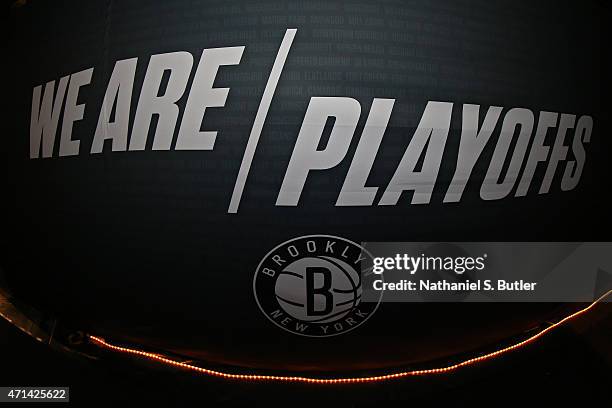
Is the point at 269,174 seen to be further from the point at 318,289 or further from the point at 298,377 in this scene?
the point at 298,377

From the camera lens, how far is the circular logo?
96 cm

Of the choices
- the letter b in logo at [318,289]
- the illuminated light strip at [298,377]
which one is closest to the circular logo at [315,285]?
the letter b in logo at [318,289]

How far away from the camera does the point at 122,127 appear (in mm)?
971

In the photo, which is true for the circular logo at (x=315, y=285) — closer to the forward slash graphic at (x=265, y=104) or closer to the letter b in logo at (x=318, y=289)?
the letter b in logo at (x=318, y=289)

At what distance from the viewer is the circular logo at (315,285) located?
96cm

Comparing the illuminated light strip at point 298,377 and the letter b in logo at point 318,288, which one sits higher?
the letter b in logo at point 318,288

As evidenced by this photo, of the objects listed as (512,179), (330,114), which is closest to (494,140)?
(512,179)

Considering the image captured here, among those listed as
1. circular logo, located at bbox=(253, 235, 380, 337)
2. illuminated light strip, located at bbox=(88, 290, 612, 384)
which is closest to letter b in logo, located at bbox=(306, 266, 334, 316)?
circular logo, located at bbox=(253, 235, 380, 337)

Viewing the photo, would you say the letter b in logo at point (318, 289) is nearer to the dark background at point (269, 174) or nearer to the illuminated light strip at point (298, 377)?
the dark background at point (269, 174)

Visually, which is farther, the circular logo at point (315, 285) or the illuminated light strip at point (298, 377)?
the illuminated light strip at point (298, 377)

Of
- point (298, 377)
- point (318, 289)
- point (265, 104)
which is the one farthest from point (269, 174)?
point (298, 377)

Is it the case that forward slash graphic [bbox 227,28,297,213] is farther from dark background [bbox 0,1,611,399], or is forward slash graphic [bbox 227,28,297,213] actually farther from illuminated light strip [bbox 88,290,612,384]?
illuminated light strip [bbox 88,290,612,384]

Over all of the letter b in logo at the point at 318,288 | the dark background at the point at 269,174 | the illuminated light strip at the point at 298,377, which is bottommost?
the illuminated light strip at the point at 298,377

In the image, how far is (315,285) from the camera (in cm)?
98
